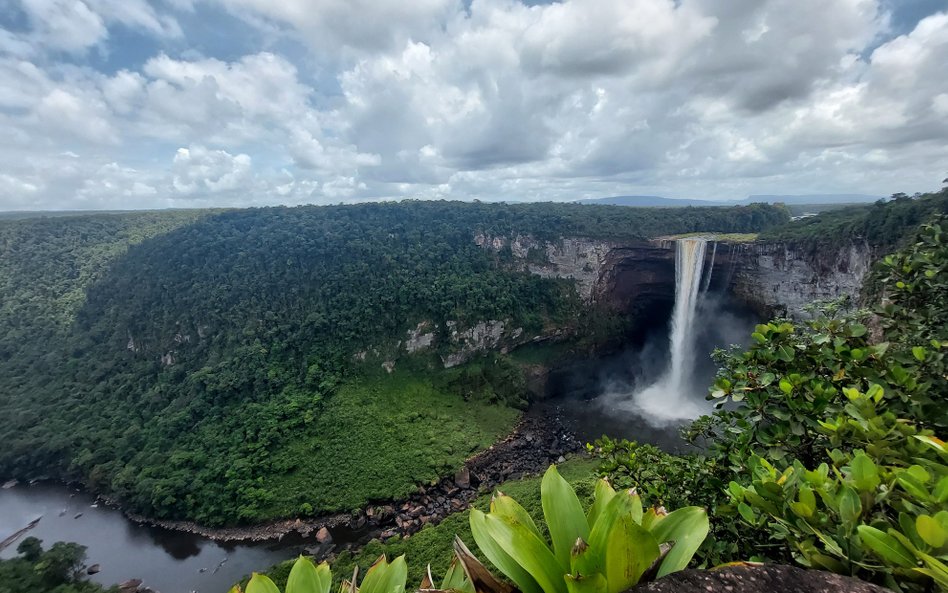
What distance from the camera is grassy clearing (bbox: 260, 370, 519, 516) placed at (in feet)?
69.4

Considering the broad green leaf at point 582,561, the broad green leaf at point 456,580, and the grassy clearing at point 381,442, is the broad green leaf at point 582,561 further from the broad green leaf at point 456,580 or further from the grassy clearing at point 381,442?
the grassy clearing at point 381,442

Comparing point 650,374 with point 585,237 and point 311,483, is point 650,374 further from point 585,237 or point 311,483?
point 311,483

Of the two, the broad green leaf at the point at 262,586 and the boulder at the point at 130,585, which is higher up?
the broad green leaf at the point at 262,586

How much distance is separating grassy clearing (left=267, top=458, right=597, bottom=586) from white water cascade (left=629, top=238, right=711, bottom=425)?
10.4m

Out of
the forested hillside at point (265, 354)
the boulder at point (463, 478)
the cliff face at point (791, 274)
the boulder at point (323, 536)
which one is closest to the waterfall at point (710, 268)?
the cliff face at point (791, 274)

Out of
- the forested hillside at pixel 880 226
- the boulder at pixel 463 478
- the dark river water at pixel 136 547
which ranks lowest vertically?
the dark river water at pixel 136 547

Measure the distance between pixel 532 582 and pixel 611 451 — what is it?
2389 millimetres

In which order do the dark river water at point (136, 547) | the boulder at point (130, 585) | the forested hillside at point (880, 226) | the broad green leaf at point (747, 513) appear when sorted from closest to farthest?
the broad green leaf at point (747, 513)
the boulder at point (130, 585)
the dark river water at point (136, 547)
the forested hillside at point (880, 226)

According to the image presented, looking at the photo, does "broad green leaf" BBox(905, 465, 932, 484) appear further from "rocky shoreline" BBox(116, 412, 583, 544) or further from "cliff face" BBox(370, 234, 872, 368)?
"cliff face" BBox(370, 234, 872, 368)

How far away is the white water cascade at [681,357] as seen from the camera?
27188 millimetres

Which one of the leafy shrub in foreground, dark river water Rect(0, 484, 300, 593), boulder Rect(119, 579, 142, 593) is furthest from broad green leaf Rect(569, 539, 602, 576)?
boulder Rect(119, 579, 142, 593)

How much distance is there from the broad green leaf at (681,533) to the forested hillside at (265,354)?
21950 millimetres

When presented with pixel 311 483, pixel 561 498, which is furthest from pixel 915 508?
pixel 311 483

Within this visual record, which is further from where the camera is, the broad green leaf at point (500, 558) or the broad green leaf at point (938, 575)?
the broad green leaf at point (500, 558)
